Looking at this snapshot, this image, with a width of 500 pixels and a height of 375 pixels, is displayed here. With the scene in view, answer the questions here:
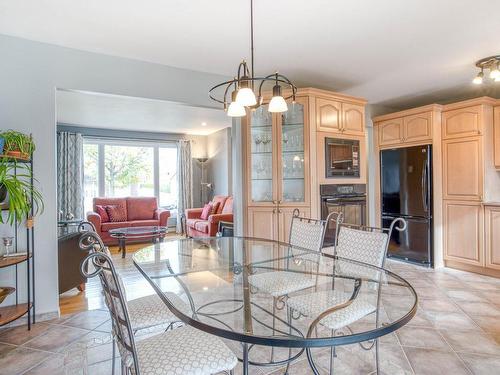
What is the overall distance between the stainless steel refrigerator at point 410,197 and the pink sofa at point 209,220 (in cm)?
278

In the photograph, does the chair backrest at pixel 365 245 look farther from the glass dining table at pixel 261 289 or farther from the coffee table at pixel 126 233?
the coffee table at pixel 126 233

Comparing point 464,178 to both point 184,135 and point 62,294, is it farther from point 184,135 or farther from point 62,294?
point 184,135

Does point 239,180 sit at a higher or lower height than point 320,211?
higher

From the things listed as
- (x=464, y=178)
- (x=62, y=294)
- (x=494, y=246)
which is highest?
(x=464, y=178)

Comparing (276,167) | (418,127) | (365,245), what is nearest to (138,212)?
(276,167)

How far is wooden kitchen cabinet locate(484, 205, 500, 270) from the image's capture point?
11.9 ft

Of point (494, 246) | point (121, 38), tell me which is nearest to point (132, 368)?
point (121, 38)

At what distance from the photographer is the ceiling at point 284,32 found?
220 centimetres

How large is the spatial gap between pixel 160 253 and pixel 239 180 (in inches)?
51.6

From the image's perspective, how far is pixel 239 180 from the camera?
12.0 feet

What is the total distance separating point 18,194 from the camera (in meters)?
2.33

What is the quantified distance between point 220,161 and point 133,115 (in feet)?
8.13

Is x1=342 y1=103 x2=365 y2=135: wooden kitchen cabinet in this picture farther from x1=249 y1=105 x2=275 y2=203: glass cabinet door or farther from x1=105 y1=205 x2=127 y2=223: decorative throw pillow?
x1=105 y1=205 x2=127 y2=223: decorative throw pillow

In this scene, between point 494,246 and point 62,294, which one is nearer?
point 62,294
